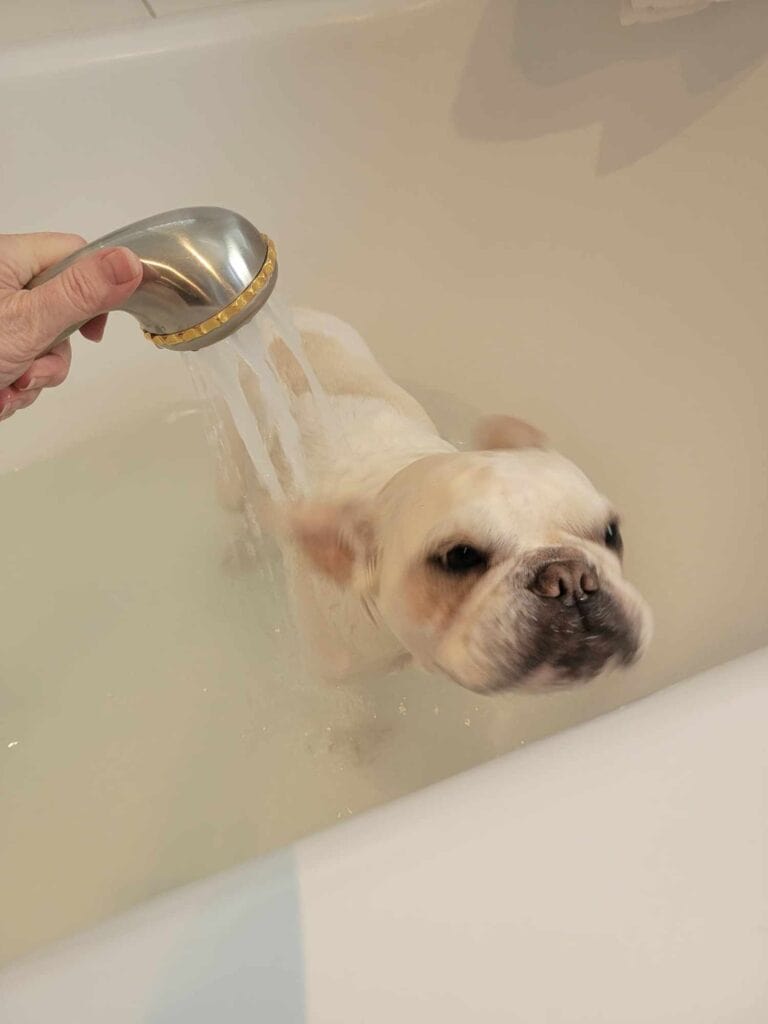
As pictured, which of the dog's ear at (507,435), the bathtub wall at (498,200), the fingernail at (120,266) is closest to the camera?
the fingernail at (120,266)

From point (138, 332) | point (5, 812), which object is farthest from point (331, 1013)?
point (138, 332)

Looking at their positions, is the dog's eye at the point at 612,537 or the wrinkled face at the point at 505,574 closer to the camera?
the wrinkled face at the point at 505,574

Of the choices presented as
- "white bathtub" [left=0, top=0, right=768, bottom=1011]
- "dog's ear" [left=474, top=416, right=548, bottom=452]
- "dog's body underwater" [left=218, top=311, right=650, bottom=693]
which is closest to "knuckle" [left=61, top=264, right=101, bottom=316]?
"dog's body underwater" [left=218, top=311, right=650, bottom=693]

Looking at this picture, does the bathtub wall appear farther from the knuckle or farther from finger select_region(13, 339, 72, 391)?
the knuckle

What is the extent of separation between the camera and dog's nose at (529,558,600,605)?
0.80 metres

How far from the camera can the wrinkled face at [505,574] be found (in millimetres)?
804

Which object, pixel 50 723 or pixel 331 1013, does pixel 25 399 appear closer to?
pixel 50 723

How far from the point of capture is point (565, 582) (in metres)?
0.80

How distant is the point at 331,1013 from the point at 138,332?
1.28 meters

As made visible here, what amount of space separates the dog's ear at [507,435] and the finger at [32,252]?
20.7 inches

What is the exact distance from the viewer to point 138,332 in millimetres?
1524

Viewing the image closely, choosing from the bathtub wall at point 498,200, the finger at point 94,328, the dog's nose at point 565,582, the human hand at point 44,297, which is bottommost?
the dog's nose at point 565,582

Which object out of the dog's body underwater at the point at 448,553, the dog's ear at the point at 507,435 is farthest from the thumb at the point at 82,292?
the dog's ear at the point at 507,435

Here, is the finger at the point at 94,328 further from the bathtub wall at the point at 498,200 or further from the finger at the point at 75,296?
the bathtub wall at the point at 498,200
